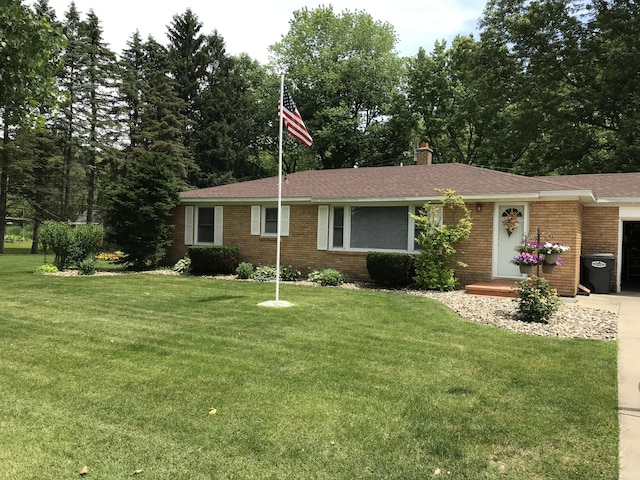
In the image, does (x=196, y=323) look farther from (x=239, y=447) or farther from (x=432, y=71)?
(x=432, y=71)

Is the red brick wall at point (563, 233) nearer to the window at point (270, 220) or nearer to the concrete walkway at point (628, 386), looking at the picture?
the concrete walkway at point (628, 386)

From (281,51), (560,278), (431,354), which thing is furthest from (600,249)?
(281,51)

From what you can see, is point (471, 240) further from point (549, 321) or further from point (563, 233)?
point (549, 321)

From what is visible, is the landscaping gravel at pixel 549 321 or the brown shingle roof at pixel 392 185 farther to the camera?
the brown shingle roof at pixel 392 185

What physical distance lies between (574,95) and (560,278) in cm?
1699

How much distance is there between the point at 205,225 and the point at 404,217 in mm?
7713

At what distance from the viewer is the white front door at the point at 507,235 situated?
1192 cm

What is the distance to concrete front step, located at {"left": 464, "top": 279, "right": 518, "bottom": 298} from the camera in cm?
1054

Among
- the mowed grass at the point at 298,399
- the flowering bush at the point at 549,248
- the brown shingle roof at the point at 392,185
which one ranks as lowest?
the mowed grass at the point at 298,399

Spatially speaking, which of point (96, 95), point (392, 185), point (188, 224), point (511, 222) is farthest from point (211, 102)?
point (511, 222)

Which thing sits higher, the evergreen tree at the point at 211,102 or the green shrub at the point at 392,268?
the evergreen tree at the point at 211,102

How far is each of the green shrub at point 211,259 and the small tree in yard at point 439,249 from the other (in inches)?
254

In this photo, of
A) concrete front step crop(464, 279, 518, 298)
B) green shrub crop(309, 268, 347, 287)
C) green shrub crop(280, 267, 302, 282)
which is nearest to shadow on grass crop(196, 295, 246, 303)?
green shrub crop(309, 268, 347, 287)

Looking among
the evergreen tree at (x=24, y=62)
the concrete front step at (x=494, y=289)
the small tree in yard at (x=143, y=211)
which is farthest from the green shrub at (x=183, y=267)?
the concrete front step at (x=494, y=289)
